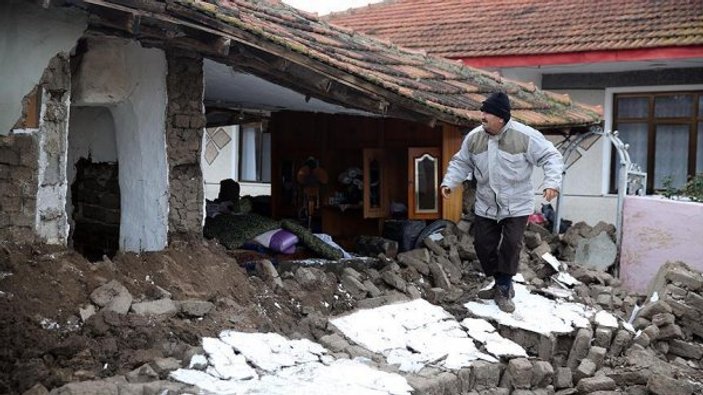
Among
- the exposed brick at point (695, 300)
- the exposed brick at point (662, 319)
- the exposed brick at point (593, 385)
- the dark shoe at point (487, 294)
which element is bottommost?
the exposed brick at point (593, 385)

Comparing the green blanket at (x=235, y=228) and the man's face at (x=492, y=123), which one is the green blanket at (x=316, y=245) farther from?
the man's face at (x=492, y=123)

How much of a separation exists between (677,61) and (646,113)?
115 cm

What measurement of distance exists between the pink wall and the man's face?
381 centimetres

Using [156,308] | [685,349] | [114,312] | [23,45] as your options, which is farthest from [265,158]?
[114,312]

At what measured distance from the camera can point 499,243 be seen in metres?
7.98

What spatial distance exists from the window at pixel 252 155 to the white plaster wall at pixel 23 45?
1305 centimetres

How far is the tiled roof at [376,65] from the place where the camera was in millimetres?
7051

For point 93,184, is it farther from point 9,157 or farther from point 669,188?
point 669,188

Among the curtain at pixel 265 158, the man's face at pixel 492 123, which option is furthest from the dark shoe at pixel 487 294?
the curtain at pixel 265 158

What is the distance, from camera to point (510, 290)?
26.5 ft

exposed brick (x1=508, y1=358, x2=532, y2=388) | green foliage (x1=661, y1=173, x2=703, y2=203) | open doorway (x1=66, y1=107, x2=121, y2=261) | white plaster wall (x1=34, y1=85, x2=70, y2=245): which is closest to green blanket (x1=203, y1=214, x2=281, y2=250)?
open doorway (x1=66, y1=107, x2=121, y2=261)

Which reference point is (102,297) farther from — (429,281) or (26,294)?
(429,281)

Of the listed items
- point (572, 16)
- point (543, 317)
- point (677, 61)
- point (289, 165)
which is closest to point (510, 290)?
point (543, 317)

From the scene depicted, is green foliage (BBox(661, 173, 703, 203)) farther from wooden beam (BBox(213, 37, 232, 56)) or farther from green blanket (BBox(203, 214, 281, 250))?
wooden beam (BBox(213, 37, 232, 56))
